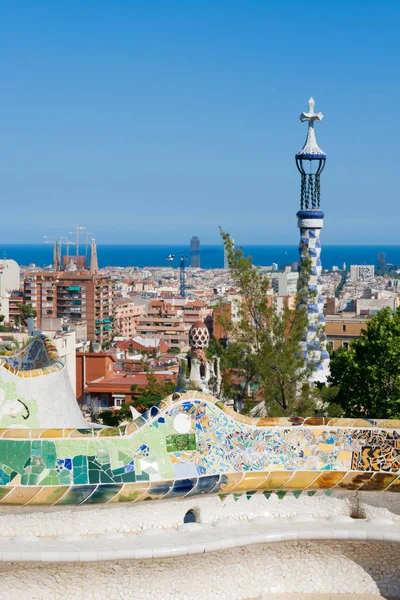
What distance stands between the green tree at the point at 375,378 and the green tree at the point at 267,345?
120cm

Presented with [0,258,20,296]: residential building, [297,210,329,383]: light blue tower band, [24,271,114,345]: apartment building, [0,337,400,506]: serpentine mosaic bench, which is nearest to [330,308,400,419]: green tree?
[297,210,329,383]: light blue tower band

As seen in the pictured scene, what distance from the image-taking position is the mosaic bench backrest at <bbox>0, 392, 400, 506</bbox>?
26.6ft

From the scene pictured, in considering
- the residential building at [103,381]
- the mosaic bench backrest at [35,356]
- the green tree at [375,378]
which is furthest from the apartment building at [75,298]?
the mosaic bench backrest at [35,356]

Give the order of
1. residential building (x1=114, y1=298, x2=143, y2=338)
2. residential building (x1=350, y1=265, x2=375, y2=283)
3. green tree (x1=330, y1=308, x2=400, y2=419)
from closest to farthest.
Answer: green tree (x1=330, y1=308, x2=400, y2=419)
residential building (x1=114, y1=298, x2=143, y2=338)
residential building (x1=350, y1=265, x2=375, y2=283)

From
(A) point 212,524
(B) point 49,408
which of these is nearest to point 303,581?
(A) point 212,524

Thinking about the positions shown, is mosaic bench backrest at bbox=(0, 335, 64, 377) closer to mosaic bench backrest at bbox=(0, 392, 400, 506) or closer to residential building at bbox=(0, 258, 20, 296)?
mosaic bench backrest at bbox=(0, 392, 400, 506)

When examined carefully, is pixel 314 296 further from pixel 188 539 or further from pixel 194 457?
pixel 188 539

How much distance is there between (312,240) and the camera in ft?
58.7

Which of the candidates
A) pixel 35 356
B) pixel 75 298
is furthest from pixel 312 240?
pixel 75 298

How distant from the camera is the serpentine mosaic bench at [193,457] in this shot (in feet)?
26.6

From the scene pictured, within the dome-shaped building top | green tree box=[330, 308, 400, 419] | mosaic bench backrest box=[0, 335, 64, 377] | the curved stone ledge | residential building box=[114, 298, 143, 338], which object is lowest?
residential building box=[114, 298, 143, 338]

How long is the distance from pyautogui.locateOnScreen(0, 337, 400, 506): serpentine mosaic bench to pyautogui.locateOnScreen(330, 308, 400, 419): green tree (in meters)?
5.66

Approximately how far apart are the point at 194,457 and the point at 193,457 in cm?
1

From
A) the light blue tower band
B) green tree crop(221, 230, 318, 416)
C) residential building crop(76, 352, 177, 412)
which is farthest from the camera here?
residential building crop(76, 352, 177, 412)
